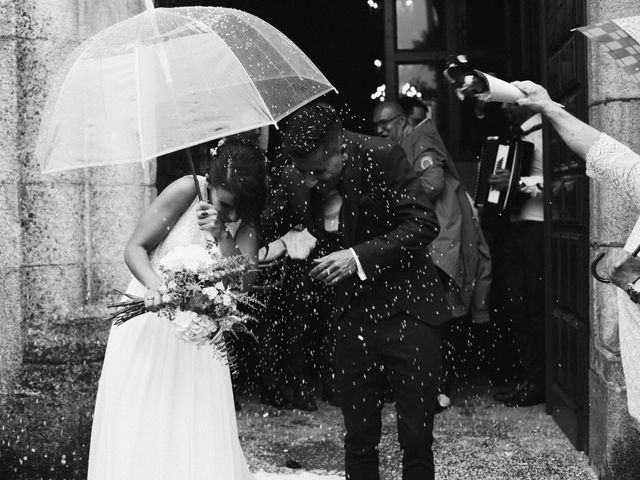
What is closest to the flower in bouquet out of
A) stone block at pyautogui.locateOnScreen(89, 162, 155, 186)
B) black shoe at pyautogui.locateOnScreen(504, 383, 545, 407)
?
stone block at pyautogui.locateOnScreen(89, 162, 155, 186)

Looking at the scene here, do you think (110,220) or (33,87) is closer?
(33,87)

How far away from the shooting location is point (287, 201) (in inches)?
172

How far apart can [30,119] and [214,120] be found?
2.15 m

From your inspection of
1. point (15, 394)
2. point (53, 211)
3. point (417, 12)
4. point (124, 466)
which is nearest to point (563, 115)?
point (124, 466)

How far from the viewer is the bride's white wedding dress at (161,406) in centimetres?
406

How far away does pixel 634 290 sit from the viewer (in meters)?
3.21

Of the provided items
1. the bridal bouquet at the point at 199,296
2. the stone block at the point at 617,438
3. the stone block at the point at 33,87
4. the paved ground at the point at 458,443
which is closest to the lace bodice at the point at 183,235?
the bridal bouquet at the point at 199,296

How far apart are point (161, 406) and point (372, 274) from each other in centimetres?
110

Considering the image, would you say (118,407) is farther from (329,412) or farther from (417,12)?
(417,12)

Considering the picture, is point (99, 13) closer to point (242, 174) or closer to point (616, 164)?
point (242, 174)

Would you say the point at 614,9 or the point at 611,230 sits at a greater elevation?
the point at 614,9

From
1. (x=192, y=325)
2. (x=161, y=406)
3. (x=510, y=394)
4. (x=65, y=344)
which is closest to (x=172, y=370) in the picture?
(x=161, y=406)

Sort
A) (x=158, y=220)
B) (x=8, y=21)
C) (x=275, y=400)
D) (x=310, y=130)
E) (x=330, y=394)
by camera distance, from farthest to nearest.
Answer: (x=330, y=394), (x=275, y=400), (x=8, y=21), (x=158, y=220), (x=310, y=130)

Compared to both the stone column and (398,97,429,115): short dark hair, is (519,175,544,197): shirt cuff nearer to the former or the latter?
(398,97,429,115): short dark hair
